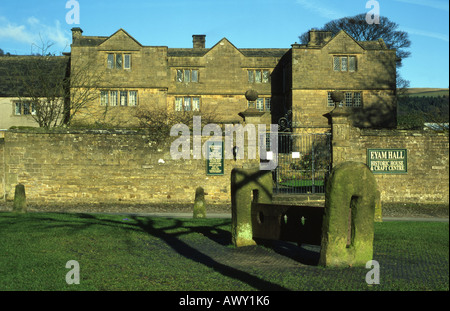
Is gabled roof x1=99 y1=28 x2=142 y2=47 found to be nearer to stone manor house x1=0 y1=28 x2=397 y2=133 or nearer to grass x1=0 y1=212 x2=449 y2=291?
stone manor house x1=0 y1=28 x2=397 y2=133

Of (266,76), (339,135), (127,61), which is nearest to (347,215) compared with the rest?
(339,135)

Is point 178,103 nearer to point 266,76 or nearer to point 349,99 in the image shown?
point 266,76

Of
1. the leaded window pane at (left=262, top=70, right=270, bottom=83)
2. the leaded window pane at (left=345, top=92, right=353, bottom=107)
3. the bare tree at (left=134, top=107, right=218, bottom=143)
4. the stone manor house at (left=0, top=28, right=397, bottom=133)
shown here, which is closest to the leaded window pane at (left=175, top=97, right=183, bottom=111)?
the stone manor house at (left=0, top=28, right=397, bottom=133)

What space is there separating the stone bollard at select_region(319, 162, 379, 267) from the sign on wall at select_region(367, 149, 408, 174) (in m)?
11.9

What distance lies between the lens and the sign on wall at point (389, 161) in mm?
19109

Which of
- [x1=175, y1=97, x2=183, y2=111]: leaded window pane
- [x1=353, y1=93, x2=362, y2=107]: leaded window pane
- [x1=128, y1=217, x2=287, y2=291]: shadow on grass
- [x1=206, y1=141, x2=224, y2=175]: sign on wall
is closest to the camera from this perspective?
[x1=128, y1=217, x2=287, y2=291]: shadow on grass

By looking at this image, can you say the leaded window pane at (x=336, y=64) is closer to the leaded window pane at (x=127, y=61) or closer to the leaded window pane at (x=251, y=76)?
the leaded window pane at (x=251, y=76)

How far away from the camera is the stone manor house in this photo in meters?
37.7

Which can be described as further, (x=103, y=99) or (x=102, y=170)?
(x=103, y=99)

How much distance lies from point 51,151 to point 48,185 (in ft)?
4.25

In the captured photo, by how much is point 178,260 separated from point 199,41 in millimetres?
40289

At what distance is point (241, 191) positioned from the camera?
999 cm

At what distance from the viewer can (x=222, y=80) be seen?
4081 centimetres

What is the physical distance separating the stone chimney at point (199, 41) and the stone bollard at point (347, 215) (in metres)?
40.7
